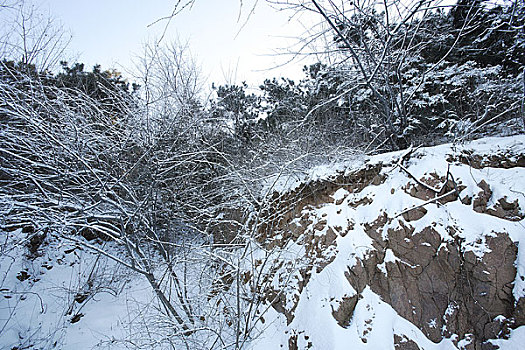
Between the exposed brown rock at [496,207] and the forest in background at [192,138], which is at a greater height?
the forest in background at [192,138]

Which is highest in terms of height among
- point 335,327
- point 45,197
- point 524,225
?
point 45,197

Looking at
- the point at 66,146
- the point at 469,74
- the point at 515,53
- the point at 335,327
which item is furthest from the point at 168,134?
the point at 515,53

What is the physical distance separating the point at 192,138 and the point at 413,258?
3380mm

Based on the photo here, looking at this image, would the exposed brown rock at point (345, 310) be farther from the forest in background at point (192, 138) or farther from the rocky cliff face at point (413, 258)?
the forest in background at point (192, 138)

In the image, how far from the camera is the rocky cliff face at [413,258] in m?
1.98

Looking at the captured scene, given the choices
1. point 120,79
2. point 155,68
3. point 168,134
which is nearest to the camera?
point 168,134

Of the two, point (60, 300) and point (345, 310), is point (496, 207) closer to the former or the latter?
point (345, 310)

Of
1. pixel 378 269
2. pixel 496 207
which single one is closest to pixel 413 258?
pixel 378 269

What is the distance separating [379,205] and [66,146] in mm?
3822

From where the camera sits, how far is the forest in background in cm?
266

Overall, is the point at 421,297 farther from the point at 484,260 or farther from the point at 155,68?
the point at 155,68

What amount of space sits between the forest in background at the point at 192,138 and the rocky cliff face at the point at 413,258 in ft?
1.41

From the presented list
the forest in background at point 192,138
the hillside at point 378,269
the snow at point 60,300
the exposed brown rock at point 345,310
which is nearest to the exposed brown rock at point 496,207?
the hillside at point 378,269

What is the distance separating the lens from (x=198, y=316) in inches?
114
